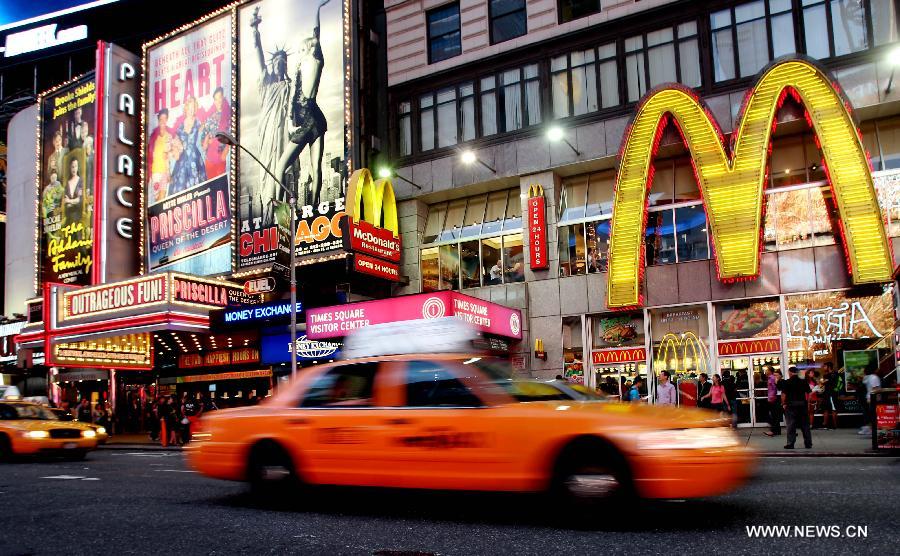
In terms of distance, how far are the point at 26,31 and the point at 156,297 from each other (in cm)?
5033

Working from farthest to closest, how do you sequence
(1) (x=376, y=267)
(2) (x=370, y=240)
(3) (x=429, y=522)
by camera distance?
(1) (x=376, y=267), (2) (x=370, y=240), (3) (x=429, y=522)

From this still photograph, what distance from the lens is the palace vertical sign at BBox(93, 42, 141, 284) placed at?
39.6 m

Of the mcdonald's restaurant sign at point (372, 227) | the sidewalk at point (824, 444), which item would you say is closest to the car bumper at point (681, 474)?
the sidewalk at point (824, 444)

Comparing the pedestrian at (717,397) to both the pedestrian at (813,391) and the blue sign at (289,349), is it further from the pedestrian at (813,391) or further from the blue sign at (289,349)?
the blue sign at (289,349)

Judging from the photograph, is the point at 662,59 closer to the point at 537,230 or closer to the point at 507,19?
the point at 507,19

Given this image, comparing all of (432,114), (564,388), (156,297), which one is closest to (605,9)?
(432,114)

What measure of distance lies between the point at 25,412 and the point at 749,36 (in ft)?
78.1

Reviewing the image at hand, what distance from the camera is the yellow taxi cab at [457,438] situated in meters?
6.50

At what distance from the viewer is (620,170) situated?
2608cm

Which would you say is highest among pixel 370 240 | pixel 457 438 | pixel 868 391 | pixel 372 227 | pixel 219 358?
pixel 372 227

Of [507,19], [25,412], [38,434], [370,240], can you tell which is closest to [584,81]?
[507,19]

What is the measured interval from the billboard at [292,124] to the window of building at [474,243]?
3952mm

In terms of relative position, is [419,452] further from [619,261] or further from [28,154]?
[28,154]

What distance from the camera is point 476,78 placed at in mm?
30453
